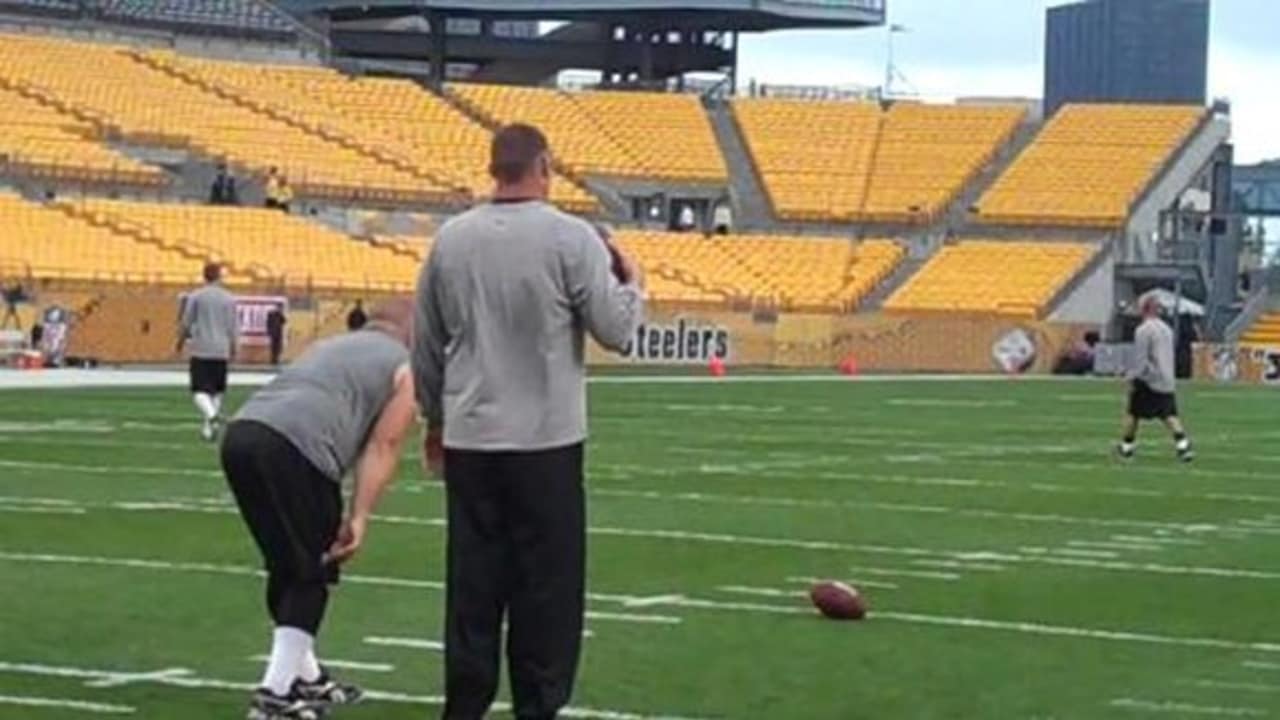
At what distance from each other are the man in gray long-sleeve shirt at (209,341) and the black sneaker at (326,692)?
1781 cm

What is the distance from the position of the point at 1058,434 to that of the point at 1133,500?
11.6 metres

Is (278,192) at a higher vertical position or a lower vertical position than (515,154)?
lower

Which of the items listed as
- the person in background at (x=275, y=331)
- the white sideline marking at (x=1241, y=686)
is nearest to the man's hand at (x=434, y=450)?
the white sideline marking at (x=1241, y=686)

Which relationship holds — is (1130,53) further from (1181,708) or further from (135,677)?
(135,677)

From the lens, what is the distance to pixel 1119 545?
19.2 m

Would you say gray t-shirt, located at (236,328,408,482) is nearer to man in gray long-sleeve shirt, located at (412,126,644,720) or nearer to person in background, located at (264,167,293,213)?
man in gray long-sleeve shirt, located at (412,126,644,720)

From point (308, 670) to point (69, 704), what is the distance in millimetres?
977

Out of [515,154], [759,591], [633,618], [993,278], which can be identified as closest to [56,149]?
[993,278]

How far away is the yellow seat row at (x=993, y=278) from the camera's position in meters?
68.4

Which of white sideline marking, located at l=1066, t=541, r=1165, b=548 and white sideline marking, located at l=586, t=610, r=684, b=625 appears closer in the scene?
white sideline marking, located at l=586, t=610, r=684, b=625

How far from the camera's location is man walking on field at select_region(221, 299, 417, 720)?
34.6 ft

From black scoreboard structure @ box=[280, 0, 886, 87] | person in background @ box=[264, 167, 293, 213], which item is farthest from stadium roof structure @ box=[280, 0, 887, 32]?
person in background @ box=[264, 167, 293, 213]

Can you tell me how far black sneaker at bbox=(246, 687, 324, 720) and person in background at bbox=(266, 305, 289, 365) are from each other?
41626mm

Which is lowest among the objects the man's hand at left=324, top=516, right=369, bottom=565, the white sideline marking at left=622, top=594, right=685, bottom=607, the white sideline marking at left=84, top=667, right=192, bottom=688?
the white sideline marking at left=622, top=594, right=685, bottom=607
